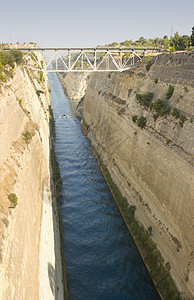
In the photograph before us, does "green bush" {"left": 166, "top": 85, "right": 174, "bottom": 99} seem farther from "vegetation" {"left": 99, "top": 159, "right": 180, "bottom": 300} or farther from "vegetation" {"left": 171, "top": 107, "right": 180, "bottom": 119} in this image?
"vegetation" {"left": 99, "top": 159, "right": 180, "bottom": 300}

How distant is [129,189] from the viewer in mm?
27703

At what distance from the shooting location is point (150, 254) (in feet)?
68.0

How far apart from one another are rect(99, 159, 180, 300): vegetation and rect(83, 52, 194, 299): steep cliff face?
17.5 inches

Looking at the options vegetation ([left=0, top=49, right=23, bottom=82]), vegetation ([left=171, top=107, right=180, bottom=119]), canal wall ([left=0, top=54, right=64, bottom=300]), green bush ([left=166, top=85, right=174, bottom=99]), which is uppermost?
vegetation ([left=0, top=49, right=23, bottom=82])

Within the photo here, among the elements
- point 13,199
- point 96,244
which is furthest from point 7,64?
point 96,244

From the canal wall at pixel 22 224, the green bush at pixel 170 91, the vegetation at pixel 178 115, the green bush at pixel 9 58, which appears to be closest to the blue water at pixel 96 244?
the canal wall at pixel 22 224

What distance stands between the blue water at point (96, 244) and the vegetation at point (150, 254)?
1.95ft

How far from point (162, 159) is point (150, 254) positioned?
22.3 feet

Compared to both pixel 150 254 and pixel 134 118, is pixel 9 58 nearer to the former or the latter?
pixel 134 118

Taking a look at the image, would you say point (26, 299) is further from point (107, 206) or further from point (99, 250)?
point (107, 206)

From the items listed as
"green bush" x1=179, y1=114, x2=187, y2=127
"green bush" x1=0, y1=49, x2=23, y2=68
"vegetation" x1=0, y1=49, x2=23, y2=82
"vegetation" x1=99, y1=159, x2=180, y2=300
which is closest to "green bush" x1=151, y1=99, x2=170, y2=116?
"green bush" x1=179, y1=114, x2=187, y2=127

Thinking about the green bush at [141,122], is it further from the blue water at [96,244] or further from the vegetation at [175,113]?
the blue water at [96,244]

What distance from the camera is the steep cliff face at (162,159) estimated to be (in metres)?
17.7

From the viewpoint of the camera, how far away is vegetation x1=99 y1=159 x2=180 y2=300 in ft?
58.2
